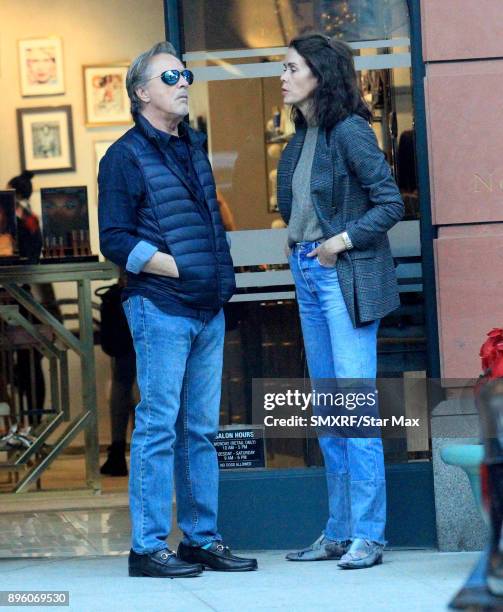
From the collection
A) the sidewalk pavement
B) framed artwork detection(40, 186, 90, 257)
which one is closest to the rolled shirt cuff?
the sidewalk pavement

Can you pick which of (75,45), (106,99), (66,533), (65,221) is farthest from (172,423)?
(75,45)

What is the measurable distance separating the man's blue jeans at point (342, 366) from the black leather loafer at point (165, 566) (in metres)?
0.69

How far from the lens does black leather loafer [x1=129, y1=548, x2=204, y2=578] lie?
17.2 feet

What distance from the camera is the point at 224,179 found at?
20.1 feet

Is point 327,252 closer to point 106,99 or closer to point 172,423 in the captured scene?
point 172,423

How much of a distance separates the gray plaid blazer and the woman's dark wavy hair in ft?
0.16

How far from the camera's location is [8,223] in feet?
31.1

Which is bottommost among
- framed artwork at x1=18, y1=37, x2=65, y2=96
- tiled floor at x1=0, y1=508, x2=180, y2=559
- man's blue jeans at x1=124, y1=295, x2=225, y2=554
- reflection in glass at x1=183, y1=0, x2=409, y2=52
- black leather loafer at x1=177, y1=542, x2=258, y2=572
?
tiled floor at x1=0, y1=508, x2=180, y2=559

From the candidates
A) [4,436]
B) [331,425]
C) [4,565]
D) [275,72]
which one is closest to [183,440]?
[331,425]

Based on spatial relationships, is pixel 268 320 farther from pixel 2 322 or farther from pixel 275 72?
pixel 2 322

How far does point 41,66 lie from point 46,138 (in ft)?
1.96

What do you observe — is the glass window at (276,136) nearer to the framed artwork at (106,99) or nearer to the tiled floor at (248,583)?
the tiled floor at (248,583)

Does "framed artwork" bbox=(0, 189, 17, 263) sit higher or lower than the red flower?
higher

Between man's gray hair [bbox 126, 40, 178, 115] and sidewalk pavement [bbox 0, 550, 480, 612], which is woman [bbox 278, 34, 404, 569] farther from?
man's gray hair [bbox 126, 40, 178, 115]
